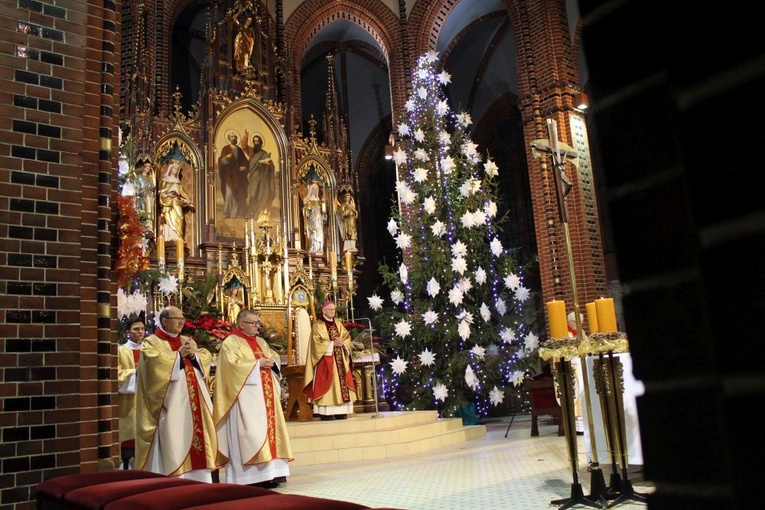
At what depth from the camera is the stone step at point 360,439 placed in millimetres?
8625

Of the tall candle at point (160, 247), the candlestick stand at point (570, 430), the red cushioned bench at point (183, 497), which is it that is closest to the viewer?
the red cushioned bench at point (183, 497)

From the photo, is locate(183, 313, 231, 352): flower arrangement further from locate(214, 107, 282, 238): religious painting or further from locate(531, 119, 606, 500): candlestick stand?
locate(531, 119, 606, 500): candlestick stand

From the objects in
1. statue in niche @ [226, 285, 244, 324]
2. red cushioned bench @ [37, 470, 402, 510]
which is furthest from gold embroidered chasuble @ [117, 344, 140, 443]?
statue in niche @ [226, 285, 244, 324]

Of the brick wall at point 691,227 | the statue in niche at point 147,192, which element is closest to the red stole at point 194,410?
the brick wall at point 691,227

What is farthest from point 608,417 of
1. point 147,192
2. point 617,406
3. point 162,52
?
point 162,52

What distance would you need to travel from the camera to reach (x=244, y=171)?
14.8m

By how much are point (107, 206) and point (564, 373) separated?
3.34 metres

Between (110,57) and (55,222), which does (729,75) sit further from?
(110,57)

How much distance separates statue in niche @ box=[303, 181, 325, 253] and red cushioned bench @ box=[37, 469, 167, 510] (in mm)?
11807

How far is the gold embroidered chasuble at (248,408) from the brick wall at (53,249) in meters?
2.54

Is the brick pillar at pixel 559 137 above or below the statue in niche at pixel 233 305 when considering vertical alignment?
above

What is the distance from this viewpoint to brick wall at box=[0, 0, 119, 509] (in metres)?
3.72

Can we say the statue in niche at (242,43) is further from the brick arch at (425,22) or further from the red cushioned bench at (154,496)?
the red cushioned bench at (154,496)

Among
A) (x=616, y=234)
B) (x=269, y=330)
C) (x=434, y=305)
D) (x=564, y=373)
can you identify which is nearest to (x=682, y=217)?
(x=616, y=234)
